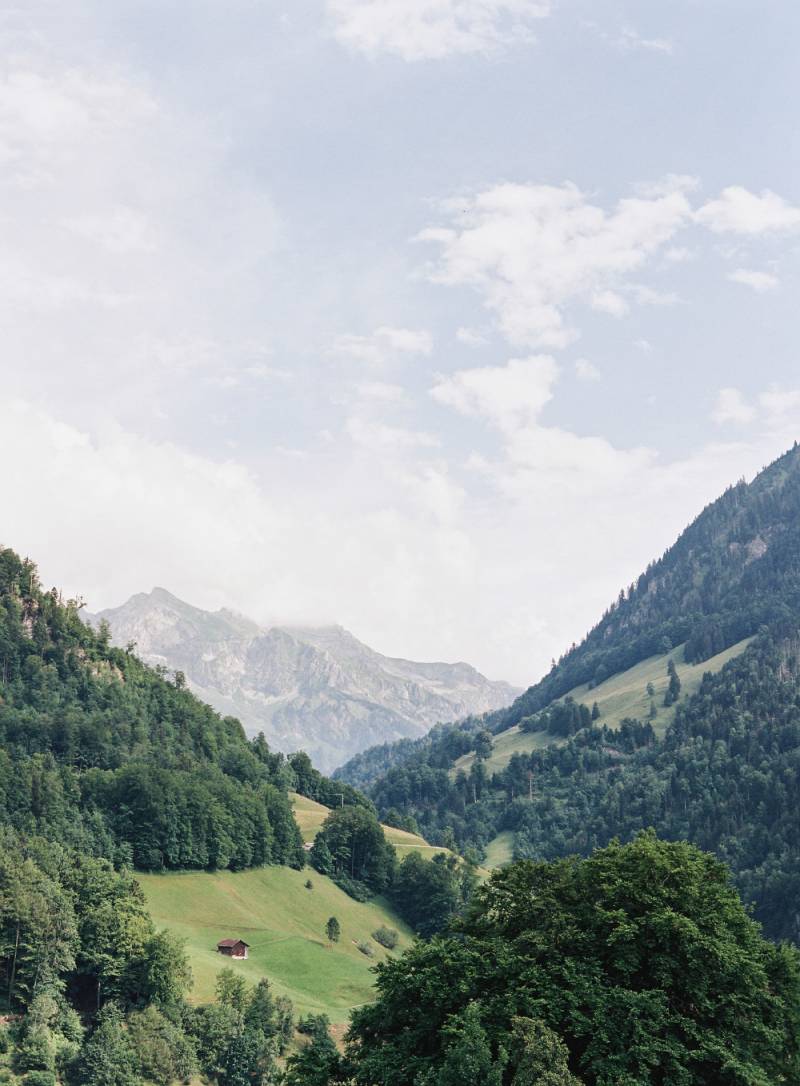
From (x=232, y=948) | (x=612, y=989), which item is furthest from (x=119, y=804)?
(x=612, y=989)

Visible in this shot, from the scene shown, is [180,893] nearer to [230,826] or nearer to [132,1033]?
A: [230,826]

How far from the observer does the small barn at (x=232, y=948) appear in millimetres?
136375

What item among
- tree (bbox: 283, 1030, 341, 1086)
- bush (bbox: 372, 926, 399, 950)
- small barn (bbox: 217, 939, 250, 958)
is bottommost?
bush (bbox: 372, 926, 399, 950)

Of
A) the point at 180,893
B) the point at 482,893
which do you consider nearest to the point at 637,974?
the point at 482,893

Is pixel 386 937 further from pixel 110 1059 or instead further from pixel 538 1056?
pixel 538 1056

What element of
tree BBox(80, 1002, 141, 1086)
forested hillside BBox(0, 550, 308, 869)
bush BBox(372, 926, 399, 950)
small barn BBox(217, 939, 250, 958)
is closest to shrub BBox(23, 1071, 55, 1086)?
tree BBox(80, 1002, 141, 1086)

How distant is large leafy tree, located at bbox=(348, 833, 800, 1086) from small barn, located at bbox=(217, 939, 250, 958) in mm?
84315

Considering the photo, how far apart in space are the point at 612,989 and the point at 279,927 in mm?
121696

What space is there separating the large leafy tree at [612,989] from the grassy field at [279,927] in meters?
66.1

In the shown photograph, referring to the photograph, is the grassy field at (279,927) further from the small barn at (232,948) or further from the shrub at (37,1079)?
the shrub at (37,1079)

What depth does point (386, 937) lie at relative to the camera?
6993 inches

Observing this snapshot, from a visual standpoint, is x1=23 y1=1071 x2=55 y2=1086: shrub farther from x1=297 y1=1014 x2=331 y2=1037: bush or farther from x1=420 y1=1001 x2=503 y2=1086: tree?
x1=420 y1=1001 x2=503 y2=1086: tree

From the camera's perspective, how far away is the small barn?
13638 centimetres

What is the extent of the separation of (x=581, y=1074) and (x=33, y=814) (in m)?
129
